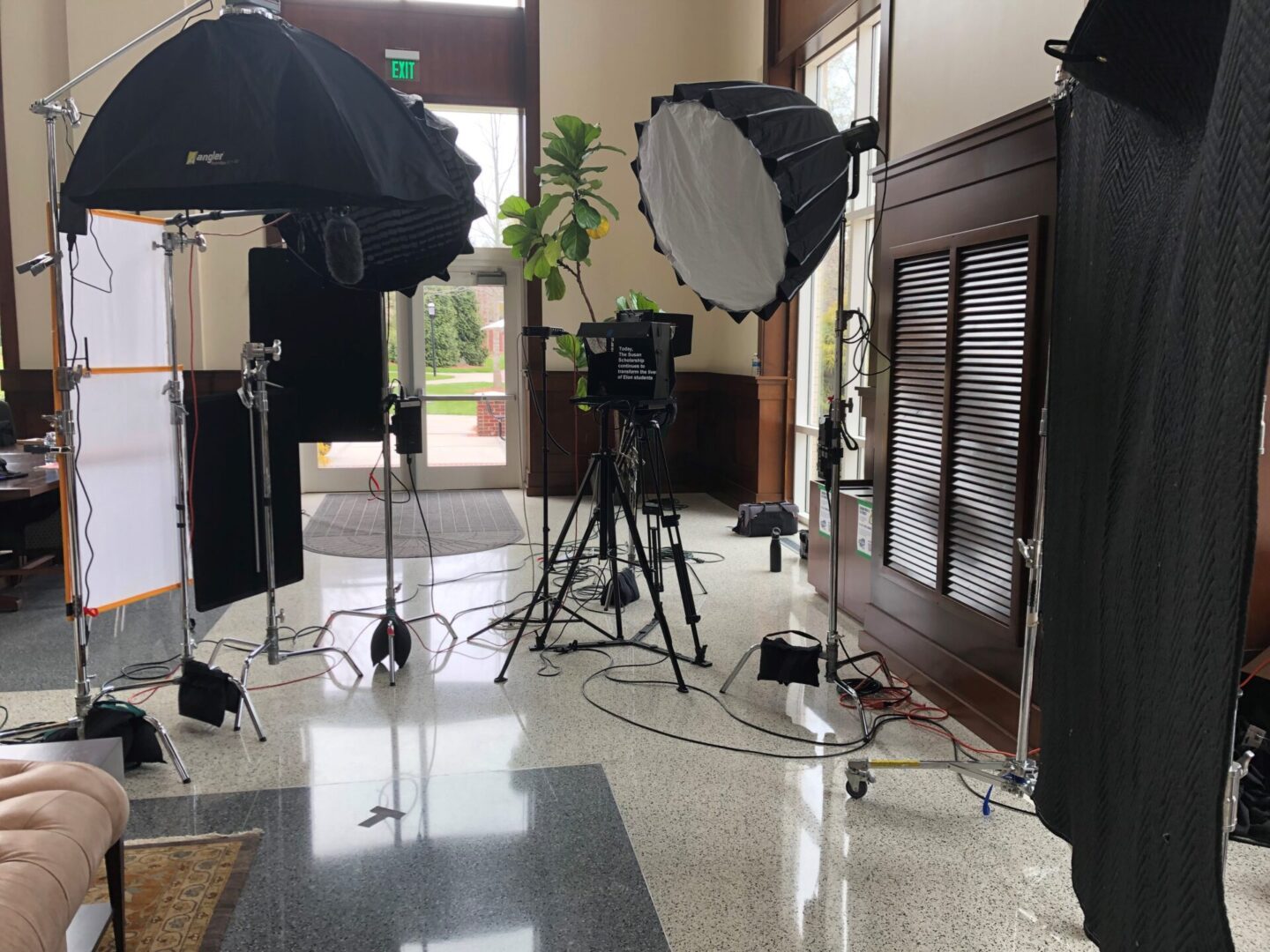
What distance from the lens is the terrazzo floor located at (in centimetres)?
208

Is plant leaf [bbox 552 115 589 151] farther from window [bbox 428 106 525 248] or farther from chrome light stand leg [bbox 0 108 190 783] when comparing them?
chrome light stand leg [bbox 0 108 190 783]

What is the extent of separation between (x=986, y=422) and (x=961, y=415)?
147 millimetres

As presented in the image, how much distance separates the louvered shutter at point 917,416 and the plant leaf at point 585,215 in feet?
9.05

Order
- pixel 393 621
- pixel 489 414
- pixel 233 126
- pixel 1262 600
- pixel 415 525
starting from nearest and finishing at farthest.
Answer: pixel 233 126, pixel 1262 600, pixel 393 621, pixel 415 525, pixel 489 414

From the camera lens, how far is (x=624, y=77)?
7.57 metres

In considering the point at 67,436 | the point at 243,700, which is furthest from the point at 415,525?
the point at 67,436

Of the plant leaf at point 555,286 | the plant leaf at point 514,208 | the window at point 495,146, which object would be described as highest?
the window at point 495,146

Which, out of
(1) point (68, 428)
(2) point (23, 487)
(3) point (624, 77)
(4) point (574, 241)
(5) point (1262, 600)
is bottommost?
(5) point (1262, 600)

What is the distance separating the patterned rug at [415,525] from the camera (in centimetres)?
586

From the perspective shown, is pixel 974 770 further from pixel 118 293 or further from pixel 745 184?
pixel 118 293

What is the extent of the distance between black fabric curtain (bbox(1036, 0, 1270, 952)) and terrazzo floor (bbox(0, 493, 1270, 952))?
3.29 ft

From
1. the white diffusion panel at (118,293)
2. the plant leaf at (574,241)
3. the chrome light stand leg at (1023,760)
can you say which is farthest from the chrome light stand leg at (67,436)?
the plant leaf at (574,241)

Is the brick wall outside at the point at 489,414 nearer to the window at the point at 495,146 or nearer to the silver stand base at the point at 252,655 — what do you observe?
the window at the point at 495,146

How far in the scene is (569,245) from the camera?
5.91 m
